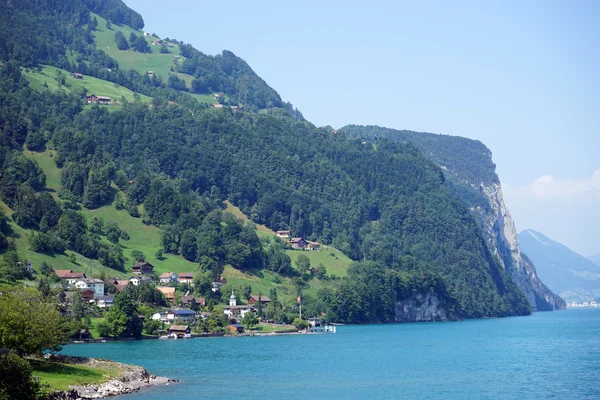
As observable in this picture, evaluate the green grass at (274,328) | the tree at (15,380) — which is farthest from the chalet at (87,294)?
the tree at (15,380)

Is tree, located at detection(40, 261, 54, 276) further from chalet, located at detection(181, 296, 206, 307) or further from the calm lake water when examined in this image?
the calm lake water

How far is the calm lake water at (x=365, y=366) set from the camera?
80.2m

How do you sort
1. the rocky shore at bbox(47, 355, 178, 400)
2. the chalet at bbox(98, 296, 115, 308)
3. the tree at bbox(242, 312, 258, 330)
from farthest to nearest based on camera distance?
1. the tree at bbox(242, 312, 258, 330)
2. the chalet at bbox(98, 296, 115, 308)
3. the rocky shore at bbox(47, 355, 178, 400)

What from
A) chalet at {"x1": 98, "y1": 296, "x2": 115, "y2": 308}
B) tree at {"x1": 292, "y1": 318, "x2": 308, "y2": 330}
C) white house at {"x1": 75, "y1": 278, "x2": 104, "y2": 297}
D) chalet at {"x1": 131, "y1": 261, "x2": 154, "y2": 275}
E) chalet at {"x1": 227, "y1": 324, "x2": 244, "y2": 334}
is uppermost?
chalet at {"x1": 131, "y1": 261, "x2": 154, "y2": 275}

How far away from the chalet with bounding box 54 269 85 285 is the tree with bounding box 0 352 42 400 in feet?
311

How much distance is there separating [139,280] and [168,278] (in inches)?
441

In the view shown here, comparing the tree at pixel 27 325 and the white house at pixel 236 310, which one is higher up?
the white house at pixel 236 310

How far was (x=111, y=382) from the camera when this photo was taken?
75.9m

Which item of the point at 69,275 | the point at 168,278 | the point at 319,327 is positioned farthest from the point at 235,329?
the point at 69,275

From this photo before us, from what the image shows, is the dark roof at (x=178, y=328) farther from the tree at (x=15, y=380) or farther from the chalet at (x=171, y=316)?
the tree at (x=15, y=380)

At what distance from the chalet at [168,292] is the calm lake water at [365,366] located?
2198 centimetres

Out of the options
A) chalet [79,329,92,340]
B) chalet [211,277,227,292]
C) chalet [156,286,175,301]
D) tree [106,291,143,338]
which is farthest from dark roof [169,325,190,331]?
chalet [211,277,227,292]

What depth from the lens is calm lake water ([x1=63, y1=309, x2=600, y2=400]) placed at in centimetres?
8019

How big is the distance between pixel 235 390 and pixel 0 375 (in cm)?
2835
